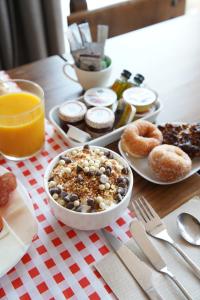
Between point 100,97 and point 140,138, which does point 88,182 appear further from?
point 100,97

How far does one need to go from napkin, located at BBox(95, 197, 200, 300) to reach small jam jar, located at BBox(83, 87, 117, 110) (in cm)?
45

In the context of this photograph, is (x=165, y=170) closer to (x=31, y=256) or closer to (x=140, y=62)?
(x=31, y=256)

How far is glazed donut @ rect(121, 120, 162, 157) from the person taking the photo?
0.95m

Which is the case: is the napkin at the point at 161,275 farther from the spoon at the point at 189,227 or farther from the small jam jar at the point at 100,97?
the small jam jar at the point at 100,97

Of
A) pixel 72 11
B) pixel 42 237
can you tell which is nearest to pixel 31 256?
pixel 42 237

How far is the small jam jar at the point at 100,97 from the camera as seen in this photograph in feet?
3.56

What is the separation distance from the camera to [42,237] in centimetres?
80

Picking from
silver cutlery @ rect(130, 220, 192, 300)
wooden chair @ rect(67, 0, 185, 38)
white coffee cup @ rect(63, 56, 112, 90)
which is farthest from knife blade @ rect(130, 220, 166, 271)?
wooden chair @ rect(67, 0, 185, 38)

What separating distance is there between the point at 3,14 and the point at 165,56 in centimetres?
98

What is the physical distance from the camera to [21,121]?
94 centimetres

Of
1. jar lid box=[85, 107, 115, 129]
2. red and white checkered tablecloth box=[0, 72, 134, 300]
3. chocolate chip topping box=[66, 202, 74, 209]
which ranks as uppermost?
jar lid box=[85, 107, 115, 129]

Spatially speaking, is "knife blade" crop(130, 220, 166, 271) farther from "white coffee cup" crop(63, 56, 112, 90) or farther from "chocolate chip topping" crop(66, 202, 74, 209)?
"white coffee cup" crop(63, 56, 112, 90)

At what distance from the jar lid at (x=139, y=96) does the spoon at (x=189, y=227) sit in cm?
40

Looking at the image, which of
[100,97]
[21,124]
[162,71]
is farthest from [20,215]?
[162,71]
